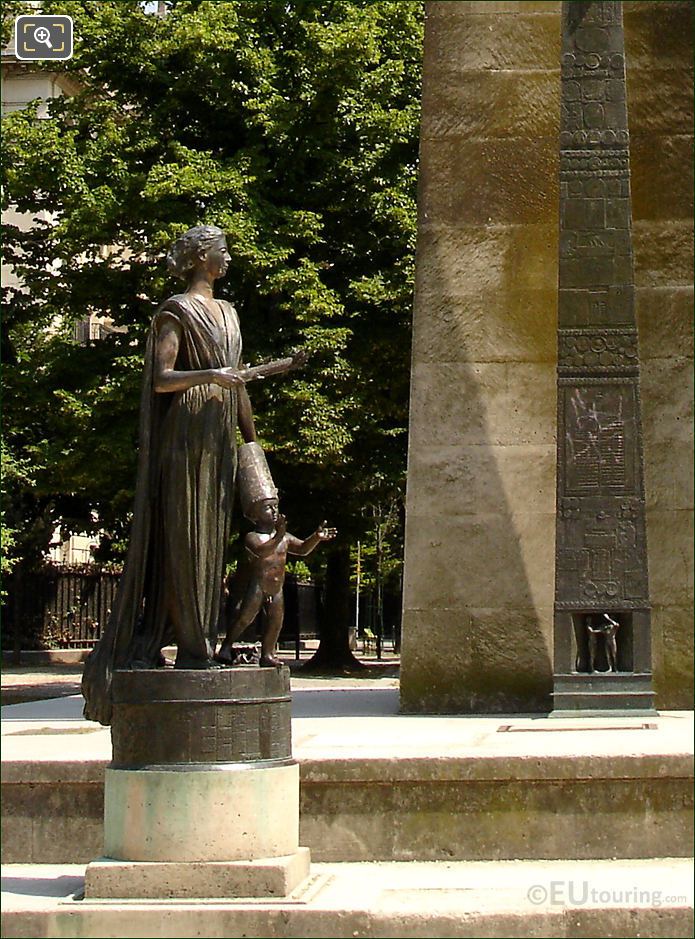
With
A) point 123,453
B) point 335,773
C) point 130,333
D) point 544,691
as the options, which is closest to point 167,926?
point 335,773

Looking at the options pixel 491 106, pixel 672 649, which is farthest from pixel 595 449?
pixel 491 106

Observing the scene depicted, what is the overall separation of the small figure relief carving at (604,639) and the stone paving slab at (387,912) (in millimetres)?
5343

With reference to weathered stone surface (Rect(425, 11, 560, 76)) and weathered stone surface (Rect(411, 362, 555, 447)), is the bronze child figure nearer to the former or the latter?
weathered stone surface (Rect(411, 362, 555, 447))

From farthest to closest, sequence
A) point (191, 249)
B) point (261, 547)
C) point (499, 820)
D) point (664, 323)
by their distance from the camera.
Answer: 1. point (664, 323)
2. point (499, 820)
3. point (261, 547)
4. point (191, 249)

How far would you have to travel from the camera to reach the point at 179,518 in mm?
8562

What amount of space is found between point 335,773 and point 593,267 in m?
6.56

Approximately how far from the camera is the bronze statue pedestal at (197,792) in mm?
8055

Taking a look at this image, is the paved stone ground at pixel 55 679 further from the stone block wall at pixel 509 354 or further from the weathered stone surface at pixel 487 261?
the weathered stone surface at pixel 487 261

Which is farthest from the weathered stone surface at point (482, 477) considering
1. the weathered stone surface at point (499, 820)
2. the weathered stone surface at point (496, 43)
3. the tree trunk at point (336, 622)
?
the tree trunk at point (336, 622)

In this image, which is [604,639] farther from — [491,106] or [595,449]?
[491,106]

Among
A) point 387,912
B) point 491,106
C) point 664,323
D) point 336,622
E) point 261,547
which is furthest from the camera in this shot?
point 336,622

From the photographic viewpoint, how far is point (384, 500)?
104 feet

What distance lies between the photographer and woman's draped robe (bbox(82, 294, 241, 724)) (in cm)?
855

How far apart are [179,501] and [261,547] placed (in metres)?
0.68
